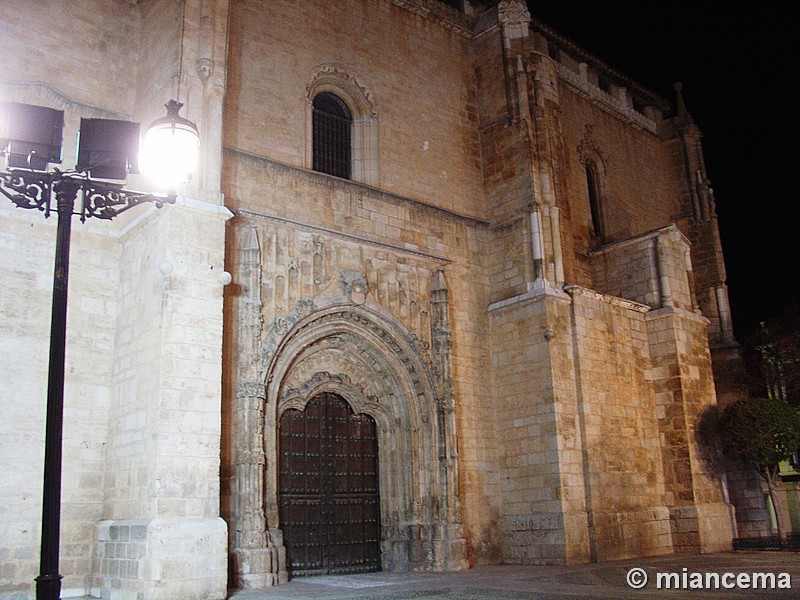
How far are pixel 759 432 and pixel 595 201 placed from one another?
243 inches

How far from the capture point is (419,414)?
13.5 meters

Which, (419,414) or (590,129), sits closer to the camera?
(419,414)

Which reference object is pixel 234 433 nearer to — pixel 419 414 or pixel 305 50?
pixel 419 414

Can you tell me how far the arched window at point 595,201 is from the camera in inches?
714

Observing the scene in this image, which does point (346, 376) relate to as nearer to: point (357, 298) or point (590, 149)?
point (357, 298)

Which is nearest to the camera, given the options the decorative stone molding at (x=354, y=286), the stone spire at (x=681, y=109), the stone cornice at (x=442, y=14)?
the decorative stone molding at (x=354, y=286)

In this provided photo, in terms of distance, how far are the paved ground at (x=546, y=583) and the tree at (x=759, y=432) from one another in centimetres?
255

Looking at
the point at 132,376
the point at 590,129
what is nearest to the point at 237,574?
the point at 132,376

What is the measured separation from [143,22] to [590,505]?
10467mm

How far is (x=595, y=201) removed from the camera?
1848cm

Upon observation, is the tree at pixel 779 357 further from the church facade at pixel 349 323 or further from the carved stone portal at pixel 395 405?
the carved stone portal at pixel 395 405

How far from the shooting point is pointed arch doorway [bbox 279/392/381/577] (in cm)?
1215

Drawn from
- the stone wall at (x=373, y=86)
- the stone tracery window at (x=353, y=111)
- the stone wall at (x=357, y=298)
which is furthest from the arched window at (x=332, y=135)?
the stone wall at (x=357, y=298)

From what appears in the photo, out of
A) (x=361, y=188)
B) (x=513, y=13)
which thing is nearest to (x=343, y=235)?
(x=361, y=188)
